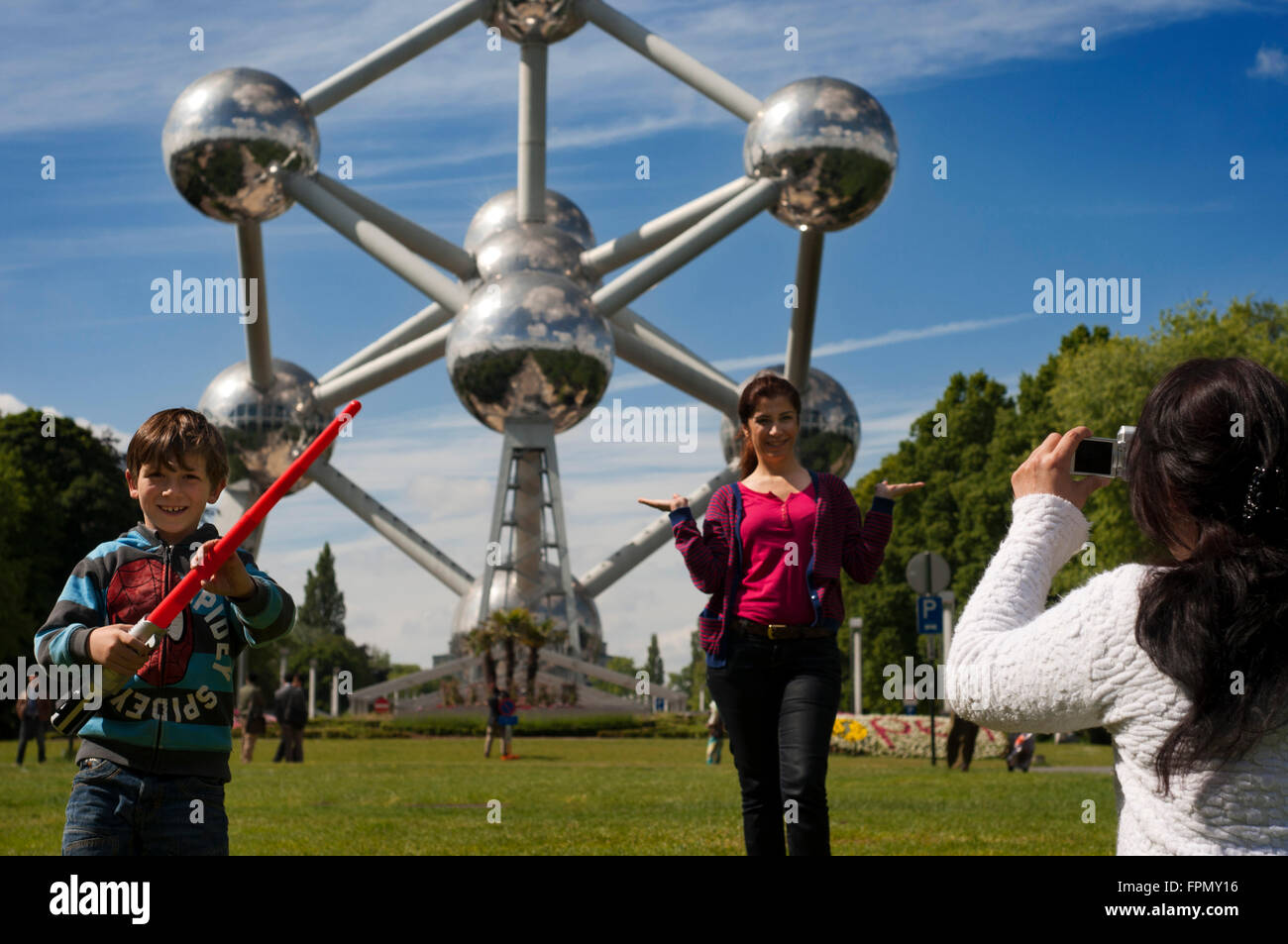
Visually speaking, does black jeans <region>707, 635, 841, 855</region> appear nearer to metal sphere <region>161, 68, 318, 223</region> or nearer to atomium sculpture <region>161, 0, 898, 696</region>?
atomium sculpture <region>161, 0, 898, 696</region>

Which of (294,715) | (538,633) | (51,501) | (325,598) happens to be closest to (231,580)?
(294,715)

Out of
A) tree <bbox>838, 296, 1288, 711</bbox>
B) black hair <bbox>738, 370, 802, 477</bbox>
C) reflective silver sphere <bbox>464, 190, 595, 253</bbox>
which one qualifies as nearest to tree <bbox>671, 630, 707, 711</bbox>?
tree <bbox>838, 296, 1288, 711</bbox>

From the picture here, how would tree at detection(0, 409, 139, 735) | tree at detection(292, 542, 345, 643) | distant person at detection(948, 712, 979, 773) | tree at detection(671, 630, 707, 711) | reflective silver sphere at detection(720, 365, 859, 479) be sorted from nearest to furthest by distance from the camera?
distant person at detection(948, 712, 979, 773) → reflective silver sphere at detection(720, 365, 859, 479) → tree at detection(0, 409, 139, 735) → tree at detection(671, 630, 707, 711) → tree at detection(292, 542, 345, 643)

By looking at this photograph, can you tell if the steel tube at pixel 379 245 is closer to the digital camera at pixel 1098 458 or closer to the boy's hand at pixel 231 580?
the boy's hand at pixel 231 580

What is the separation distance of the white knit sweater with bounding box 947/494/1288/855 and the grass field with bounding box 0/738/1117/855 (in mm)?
5762

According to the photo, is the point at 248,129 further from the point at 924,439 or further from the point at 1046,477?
the point at 924,439

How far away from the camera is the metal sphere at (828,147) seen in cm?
2028

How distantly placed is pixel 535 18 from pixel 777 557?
2369 centimetres

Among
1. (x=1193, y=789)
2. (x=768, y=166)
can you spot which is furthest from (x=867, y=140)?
(x=1193, y=789)

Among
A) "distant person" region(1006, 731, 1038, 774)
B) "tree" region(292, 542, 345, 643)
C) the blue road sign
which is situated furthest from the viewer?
"tree" region(292, 542, 345, 643)

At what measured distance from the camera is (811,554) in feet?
16.8

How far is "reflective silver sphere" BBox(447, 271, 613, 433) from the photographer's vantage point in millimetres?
21438

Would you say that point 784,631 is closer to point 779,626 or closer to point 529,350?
point 779,626

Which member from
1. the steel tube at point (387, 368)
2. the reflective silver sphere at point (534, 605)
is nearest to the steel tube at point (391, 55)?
the steel tube at point (387, 368)
